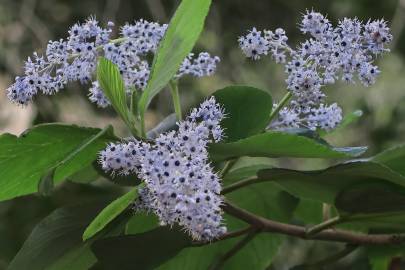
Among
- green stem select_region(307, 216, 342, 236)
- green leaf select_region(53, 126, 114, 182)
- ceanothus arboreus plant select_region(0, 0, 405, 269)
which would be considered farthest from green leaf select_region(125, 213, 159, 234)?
green stem select_region(307, 216, 342, 236)

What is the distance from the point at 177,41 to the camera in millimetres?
900

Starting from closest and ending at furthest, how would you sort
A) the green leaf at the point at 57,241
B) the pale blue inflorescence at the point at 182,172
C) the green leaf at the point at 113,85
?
the pale blue inflorescence at the point at 182,172 → the green leaf at the point at 113,85 → the green leaf at the point at 57,241

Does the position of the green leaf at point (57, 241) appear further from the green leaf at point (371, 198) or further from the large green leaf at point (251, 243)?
the green leaf at point (371, 198)

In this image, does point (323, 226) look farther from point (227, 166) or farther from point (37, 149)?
point (37, 149)

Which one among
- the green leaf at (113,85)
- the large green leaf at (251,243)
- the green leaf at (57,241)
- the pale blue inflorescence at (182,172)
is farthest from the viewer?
the large green leaf at (251,243)

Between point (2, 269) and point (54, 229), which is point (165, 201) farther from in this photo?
point (2, 269)

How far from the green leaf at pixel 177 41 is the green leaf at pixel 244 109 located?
0.36ft

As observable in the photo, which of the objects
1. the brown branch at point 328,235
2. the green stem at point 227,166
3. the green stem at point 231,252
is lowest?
the brown branch at point 328,235

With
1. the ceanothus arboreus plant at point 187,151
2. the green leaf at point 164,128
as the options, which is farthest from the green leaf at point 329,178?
the green leaf at point 164,128

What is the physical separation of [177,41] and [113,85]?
0.09 metres

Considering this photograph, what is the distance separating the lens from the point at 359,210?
3.45 feet

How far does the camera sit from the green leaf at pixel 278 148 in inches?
34.2

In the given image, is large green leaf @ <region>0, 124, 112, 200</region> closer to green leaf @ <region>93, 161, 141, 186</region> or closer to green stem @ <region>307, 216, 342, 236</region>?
green leaf @ <region>93, 161, 141, 186</region>

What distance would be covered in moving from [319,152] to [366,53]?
14 centimetres
